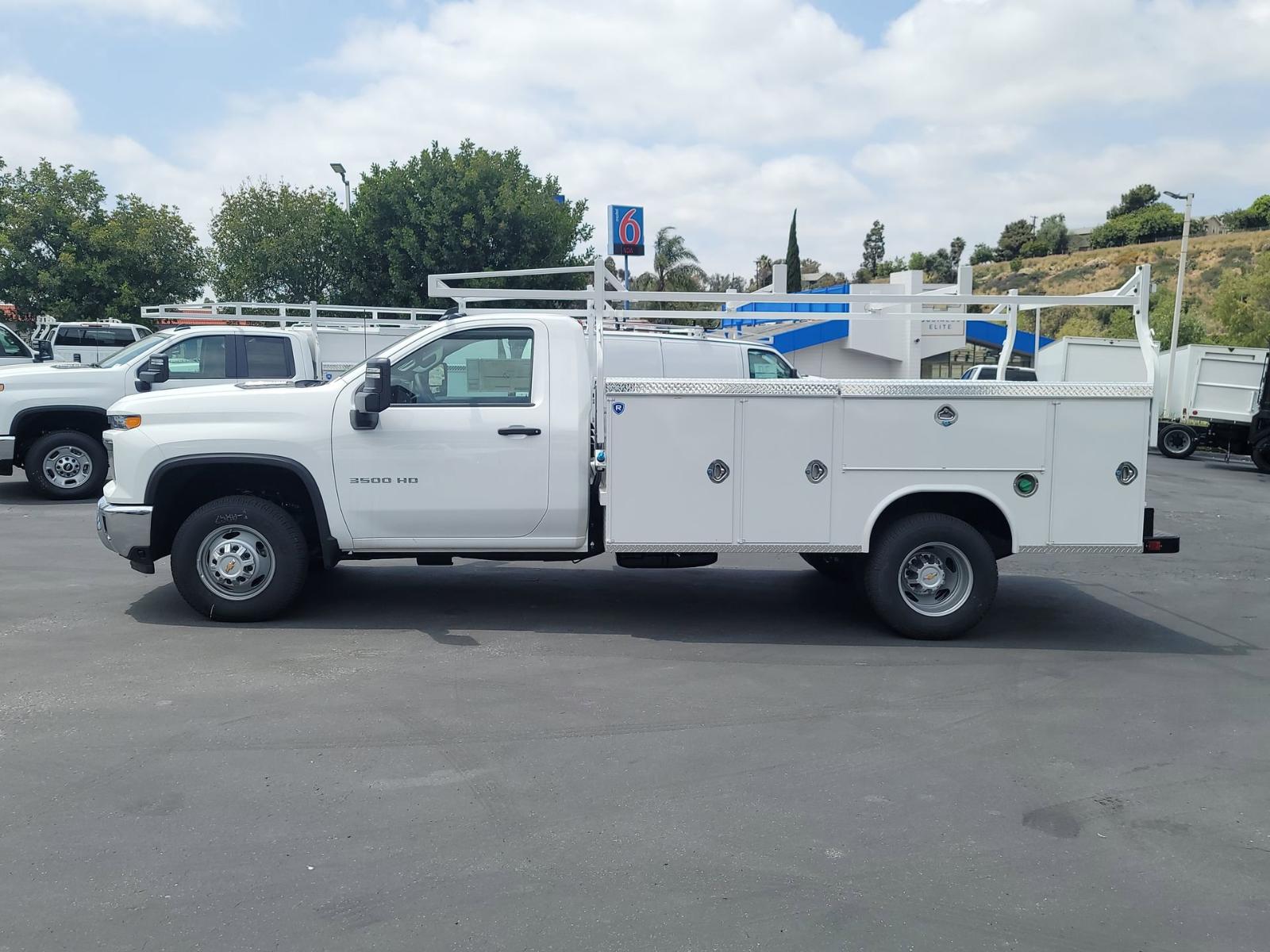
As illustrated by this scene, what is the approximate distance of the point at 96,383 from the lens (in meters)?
12.3

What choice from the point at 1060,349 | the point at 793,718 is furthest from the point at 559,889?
the point at 1060,349

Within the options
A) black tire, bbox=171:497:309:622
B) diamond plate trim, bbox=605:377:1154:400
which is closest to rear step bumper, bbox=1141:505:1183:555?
diamond plate trim, bbox=605:377:1154:400

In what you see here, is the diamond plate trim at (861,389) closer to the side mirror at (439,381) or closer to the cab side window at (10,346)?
the side mirror at (439,381)

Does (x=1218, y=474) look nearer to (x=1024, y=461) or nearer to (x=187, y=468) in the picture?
(x=1024, y=461)

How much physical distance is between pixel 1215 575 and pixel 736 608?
487 centimetres

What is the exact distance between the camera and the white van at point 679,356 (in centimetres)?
1167

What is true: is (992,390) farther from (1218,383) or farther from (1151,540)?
(1218,383)

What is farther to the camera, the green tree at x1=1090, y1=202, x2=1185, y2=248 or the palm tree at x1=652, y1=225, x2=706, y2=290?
the green tree at x1=1090, y1=202, x2=1185, y2=248

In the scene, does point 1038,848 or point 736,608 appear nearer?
point 1038,848

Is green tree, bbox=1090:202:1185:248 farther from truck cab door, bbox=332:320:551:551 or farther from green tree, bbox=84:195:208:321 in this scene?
truck cab door, bbox=332:320:551:551

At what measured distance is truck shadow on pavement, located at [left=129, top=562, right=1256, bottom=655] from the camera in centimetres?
728

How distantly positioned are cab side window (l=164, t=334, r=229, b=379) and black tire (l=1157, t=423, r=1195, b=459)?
760 inches

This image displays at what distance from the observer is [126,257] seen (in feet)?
105

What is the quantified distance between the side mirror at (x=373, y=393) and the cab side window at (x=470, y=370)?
0.26m
